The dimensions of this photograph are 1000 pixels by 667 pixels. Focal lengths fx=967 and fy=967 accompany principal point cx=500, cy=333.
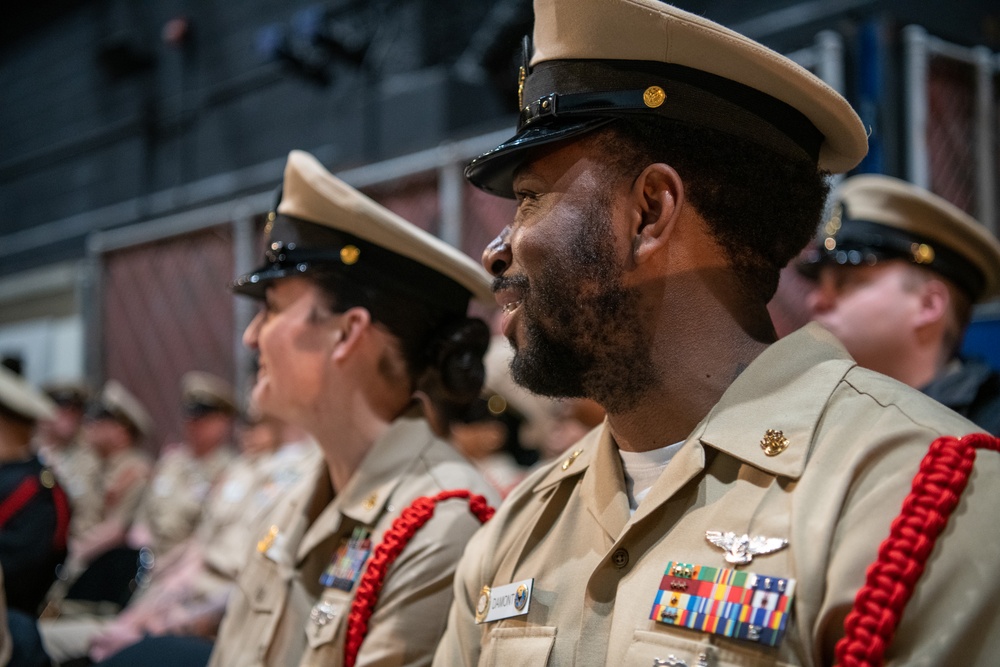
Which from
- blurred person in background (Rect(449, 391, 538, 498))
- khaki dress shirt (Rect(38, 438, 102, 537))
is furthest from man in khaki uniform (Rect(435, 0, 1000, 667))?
khaki dress shirt (Rect(38, 438, 102, 537))

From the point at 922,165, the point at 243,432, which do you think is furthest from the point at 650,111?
the point at 243,432

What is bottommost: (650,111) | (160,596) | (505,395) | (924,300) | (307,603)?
(160,596)

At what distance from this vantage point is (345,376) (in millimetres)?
2209

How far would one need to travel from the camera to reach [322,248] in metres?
2.24

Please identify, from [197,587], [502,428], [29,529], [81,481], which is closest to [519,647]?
[29,529]

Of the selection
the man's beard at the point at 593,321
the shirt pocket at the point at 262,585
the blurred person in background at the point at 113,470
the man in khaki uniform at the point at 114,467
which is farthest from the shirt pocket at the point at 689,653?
the man in khaki uniform at the point at 114,467

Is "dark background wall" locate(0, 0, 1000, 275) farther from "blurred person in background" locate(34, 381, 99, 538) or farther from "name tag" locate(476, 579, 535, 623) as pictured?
"name tag" locate(476, 579, 535, 623)

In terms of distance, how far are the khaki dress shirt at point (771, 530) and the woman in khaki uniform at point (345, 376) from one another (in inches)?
25.4

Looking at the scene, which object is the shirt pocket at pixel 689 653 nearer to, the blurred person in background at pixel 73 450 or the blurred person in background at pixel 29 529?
the blurred person in background at pixel 29 529

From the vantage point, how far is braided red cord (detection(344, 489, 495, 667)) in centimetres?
187

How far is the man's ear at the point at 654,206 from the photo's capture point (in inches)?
51.8

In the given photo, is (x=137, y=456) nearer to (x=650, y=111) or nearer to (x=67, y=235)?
(x=67, y=235)

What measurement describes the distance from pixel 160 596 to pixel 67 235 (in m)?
6.86

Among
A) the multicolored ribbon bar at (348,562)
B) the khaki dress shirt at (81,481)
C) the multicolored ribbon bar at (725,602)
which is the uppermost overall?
the multicolored ribbon bar at (725,602)
